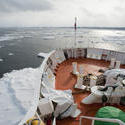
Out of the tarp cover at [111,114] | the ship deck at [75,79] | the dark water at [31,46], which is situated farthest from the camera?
the dark water at [31,46]

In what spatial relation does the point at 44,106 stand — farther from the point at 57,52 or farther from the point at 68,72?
the point at 57,52

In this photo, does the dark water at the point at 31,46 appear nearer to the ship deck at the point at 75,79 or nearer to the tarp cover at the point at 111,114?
the ship deck at the point at 75,79

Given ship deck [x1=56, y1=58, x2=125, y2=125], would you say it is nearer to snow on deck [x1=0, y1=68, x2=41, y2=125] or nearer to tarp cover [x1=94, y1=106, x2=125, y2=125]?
tarp cover [x1=94, y1=106, x2=125, y2=125]

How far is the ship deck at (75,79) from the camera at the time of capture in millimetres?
2801

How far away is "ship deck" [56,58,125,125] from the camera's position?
2801mm

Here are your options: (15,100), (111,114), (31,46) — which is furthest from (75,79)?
(31,46)

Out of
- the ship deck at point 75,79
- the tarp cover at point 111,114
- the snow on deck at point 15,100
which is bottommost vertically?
the snow on deck at point 15,100

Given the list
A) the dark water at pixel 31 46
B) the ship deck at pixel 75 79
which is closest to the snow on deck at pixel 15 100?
the ship deck at pixel 75 79

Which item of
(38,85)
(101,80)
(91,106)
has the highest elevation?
(38,85)

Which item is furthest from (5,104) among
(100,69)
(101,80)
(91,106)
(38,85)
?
(100,69)

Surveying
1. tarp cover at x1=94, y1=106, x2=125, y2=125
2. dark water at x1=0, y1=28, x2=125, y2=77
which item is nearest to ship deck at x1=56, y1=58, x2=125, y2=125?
tarp cover at x1=94, y1=106, x2=125, y2=125

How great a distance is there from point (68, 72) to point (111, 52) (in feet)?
12.2

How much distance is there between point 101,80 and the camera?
442 centimetres

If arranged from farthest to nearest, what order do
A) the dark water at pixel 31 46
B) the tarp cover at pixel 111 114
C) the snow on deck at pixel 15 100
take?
the dark water at pixel 31 46, the snow on deck at pixel 15 100, the tarp cover at pixel 111 114
